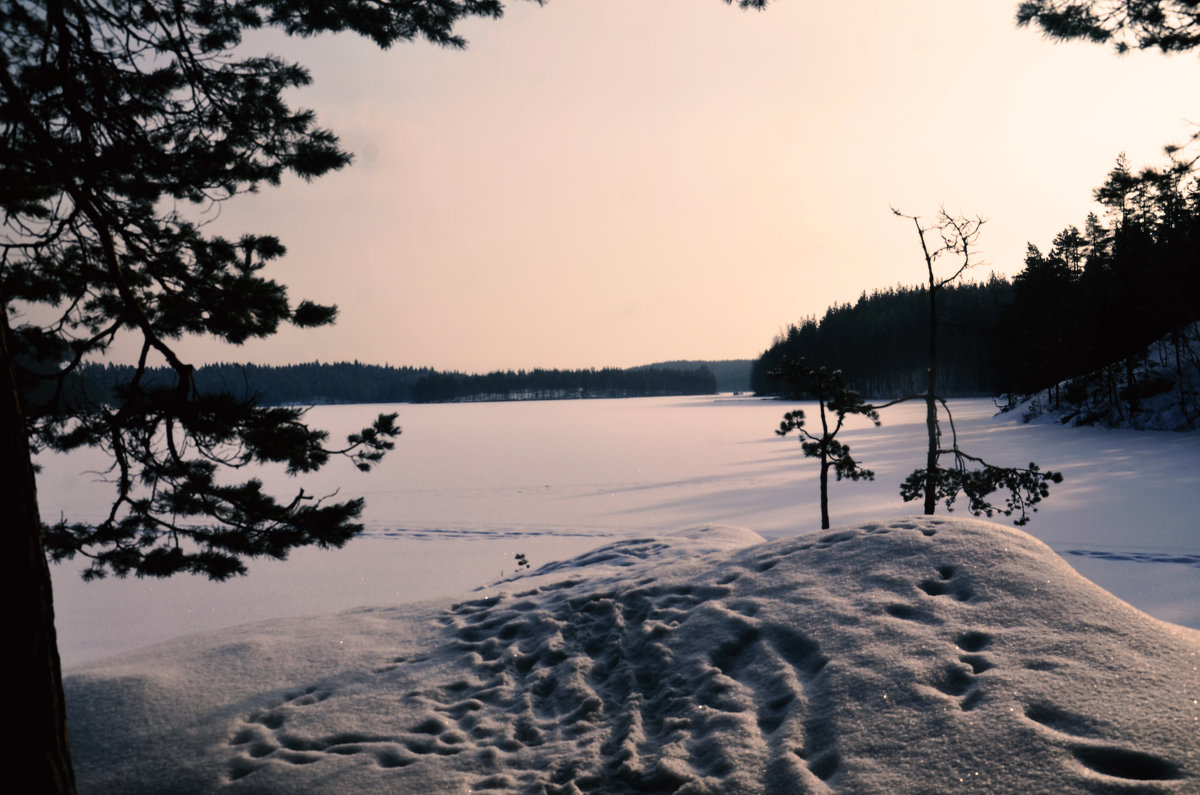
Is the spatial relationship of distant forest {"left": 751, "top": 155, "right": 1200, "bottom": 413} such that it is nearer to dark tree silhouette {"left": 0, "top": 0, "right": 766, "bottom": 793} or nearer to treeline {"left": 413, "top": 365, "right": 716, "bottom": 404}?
dark tree silhouette {"left": 0, "top": 0, "right": 766, "bottom": 793}

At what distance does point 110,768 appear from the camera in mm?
3654

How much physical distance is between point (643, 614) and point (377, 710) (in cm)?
193

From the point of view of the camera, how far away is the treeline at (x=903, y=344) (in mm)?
72500

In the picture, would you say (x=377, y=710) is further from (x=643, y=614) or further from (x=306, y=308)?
(x=306, y=308)

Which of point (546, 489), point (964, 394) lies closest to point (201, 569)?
point (546, 489)

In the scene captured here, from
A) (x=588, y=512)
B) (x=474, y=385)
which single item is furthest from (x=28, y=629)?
(x=474, y=385)

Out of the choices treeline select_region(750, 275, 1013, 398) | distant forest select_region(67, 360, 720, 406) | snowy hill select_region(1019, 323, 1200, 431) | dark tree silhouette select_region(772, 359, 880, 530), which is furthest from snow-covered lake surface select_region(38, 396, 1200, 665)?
distant forest select_region(67, 360, 720, 406)

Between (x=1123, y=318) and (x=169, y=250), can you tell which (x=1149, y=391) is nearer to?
(x=1123, y=318)

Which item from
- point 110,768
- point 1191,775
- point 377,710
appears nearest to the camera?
point 1191,775

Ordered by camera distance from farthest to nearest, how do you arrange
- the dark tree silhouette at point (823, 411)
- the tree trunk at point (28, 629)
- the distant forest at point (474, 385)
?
the distant forest at point (474, 385), the dark tree silhouette at point (823, 411), the tree trunk at point (28, 629)

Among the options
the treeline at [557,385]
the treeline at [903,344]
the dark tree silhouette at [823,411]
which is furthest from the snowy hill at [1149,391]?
the treeline at [557,385]

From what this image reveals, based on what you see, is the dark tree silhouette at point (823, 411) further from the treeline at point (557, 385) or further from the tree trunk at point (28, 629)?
the treeline at point (557, 385)

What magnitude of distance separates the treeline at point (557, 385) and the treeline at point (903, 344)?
7141cm

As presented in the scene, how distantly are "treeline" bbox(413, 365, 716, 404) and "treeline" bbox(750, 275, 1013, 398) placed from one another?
A: 71410mm
